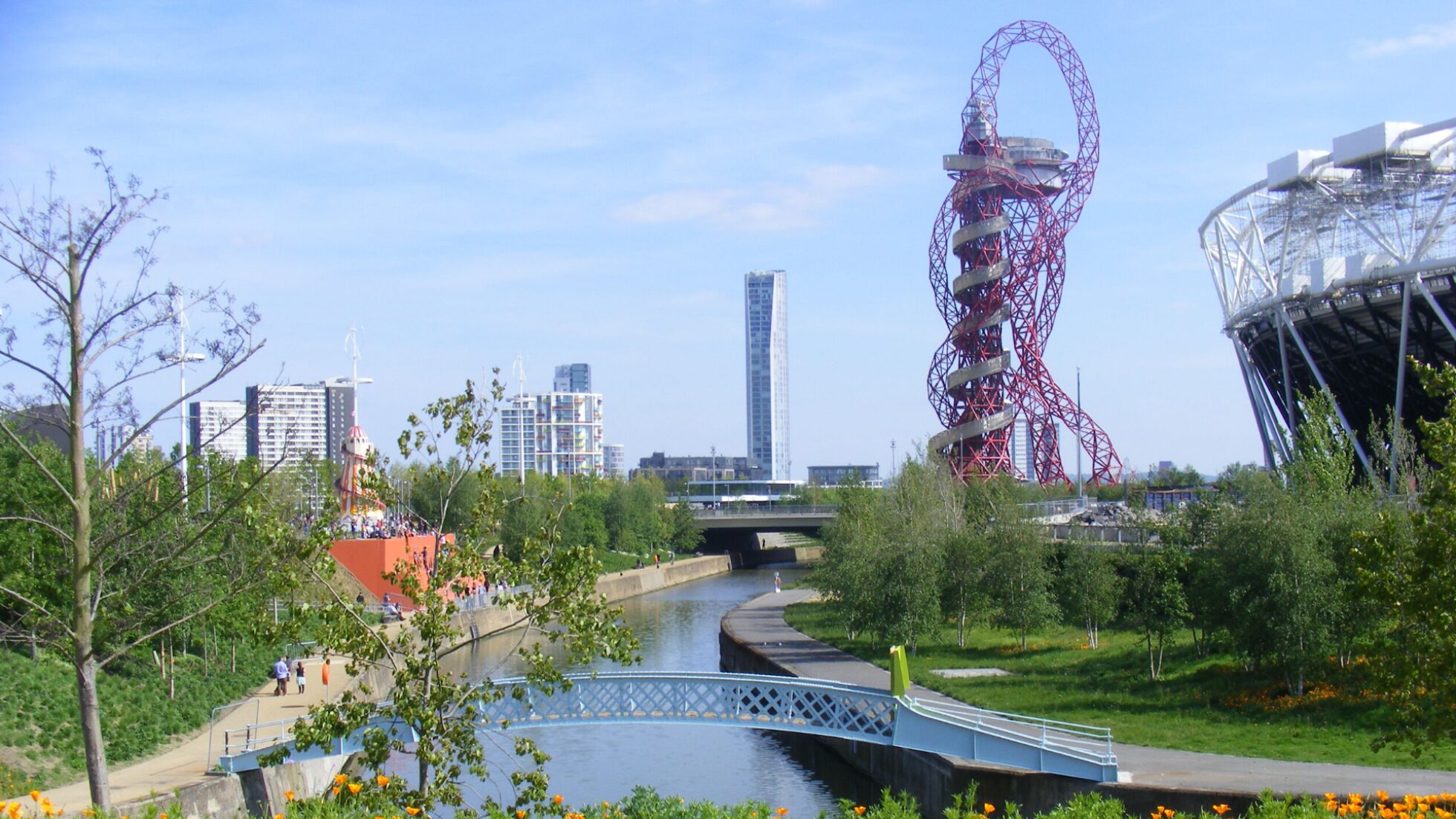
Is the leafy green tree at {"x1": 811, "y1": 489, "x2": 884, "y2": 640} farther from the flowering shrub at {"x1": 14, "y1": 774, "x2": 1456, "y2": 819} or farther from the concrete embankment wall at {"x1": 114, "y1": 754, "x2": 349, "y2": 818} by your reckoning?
the flowering shrub at {"x1": 14, "y1": 774, "x2": 1456, "y2": 819}

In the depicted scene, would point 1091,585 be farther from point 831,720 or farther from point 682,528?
point 682,528

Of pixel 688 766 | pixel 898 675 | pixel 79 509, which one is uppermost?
pixel 79 509

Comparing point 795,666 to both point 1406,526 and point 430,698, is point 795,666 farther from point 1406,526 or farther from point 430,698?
point 430,698

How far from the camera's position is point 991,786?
19219mm

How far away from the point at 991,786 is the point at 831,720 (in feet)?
10.6

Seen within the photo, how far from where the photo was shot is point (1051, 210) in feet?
233

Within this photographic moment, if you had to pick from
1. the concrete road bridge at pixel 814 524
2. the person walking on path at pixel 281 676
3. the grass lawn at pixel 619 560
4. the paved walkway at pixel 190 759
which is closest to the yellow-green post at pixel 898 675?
the paved walkway at pixel 190 759

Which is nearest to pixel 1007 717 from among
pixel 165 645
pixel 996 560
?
pixel 996 560

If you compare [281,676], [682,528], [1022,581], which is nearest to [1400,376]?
[1022,581]

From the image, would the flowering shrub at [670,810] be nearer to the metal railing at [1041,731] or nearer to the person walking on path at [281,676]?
the metal railing at [1041,731]

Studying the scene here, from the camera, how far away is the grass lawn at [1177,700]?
19656 millimetres

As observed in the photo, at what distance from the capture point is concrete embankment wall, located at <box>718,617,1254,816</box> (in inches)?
659

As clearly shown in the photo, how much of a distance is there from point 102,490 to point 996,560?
20.7 metres

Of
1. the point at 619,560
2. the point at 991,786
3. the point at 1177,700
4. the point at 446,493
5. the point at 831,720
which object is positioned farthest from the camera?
the point at 619,560
